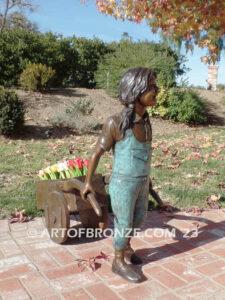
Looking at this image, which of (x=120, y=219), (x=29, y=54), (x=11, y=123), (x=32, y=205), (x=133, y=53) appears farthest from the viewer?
(x=133, y=53)

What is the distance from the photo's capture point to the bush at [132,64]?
13.2 meters

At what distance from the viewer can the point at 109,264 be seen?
2.65 meters

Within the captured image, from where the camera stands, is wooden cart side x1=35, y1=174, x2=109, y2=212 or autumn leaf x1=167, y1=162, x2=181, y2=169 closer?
wooden cart side x1=35, y1=174, x2=109, y2=212

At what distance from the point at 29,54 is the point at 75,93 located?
239 cm

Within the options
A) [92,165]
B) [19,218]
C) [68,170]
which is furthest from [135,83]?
[19,218]

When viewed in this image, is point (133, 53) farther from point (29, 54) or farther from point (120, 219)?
point (120, 219)

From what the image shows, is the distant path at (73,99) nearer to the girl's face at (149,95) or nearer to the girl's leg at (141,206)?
the girl's leg at (141,206)

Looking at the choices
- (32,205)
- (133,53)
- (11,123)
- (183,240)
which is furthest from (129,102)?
(133,53)

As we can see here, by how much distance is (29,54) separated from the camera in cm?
1271

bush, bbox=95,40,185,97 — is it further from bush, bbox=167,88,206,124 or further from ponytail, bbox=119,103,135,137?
ponytail, bbox=119,103,135,137

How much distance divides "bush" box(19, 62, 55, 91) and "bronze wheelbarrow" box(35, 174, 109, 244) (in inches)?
351

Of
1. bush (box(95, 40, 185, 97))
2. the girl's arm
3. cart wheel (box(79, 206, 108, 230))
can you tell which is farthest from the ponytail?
bush (box(95, 40, 185, 97))

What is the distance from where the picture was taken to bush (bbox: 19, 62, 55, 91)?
37.0ft

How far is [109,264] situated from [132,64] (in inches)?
463
